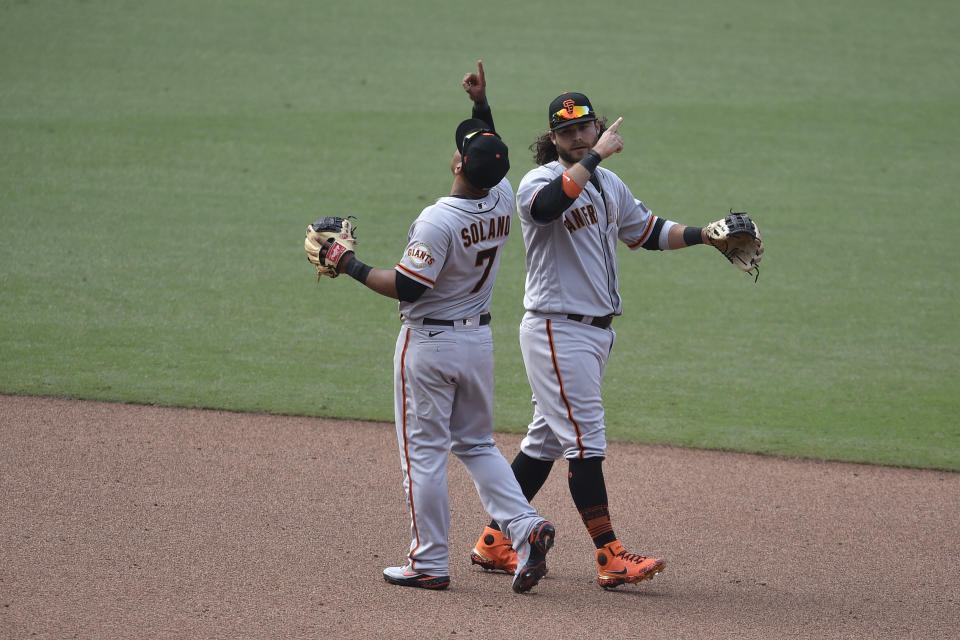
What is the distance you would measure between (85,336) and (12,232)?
8.21ft

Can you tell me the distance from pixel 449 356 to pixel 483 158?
2.52 feet

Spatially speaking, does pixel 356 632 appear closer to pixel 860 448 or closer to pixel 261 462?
pixel 261 462

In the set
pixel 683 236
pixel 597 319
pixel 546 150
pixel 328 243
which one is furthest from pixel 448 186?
pixel 328 243

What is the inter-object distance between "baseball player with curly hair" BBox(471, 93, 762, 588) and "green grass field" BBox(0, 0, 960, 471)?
2103mm

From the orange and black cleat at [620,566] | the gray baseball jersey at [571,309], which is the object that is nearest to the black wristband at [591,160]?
the gray baseball jersey at [571,309]

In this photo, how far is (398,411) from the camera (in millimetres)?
4184

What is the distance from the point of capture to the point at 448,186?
11125 mm

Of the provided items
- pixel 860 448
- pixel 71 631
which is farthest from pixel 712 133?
pixel 71 631

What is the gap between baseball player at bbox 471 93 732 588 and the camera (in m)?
4.14

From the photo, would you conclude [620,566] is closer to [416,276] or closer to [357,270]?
[416,276]

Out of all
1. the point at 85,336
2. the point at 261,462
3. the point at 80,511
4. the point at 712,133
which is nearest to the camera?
the point at 80,511

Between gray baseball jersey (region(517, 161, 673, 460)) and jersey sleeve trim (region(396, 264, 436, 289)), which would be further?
gray baseball jersey (region(517, 161, 673, 460))

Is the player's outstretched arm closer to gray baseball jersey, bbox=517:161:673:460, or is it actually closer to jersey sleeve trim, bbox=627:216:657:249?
jersey sleeve trim, bbox=627:216:657:249

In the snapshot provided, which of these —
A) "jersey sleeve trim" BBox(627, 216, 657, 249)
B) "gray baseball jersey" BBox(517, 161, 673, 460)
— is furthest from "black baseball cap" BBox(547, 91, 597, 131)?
"jersey sleeve trim" BBox(627, 216, 657, 249)
